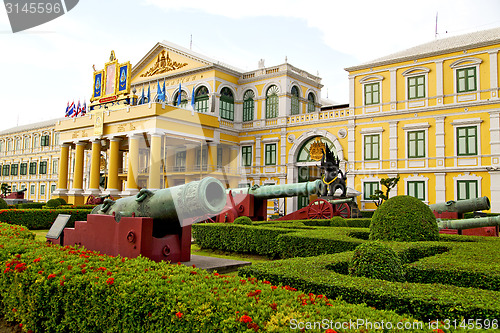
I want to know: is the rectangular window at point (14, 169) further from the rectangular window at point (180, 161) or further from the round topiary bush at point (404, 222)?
the round topiary bush at point (404, 222)

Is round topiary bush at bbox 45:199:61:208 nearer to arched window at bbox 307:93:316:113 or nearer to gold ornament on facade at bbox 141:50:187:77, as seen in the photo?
gold ornament on facade at bbox 141:50:187:77

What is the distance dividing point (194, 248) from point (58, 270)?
7.80m

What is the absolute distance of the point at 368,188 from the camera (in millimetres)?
26531

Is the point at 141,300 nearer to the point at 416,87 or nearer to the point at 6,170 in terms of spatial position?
the point at 416,87

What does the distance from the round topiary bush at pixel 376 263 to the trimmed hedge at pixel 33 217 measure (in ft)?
54.5

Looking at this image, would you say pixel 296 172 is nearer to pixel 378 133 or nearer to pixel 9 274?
pixel 378 133

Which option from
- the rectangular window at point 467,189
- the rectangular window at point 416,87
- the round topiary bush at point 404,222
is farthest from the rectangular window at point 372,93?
the round topiary bush at point 404,222

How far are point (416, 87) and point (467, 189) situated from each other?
7166 millimetres

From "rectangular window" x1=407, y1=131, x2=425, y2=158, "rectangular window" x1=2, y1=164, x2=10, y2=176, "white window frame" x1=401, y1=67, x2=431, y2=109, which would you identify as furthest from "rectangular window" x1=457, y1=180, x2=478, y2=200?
"rectangular window" x1=2, y1=164, x2=10, y2=176

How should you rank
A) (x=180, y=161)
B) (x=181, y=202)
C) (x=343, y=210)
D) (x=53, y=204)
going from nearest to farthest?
(x=181, y=202), (x=343, y=210), (x=53, y=204), (x=180, y=161)

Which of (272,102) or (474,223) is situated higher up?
(272,102)

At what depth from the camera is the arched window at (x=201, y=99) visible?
33594 mm

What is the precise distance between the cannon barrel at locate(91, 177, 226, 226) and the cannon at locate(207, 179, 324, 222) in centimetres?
685

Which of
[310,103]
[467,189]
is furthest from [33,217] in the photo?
[310,103]
